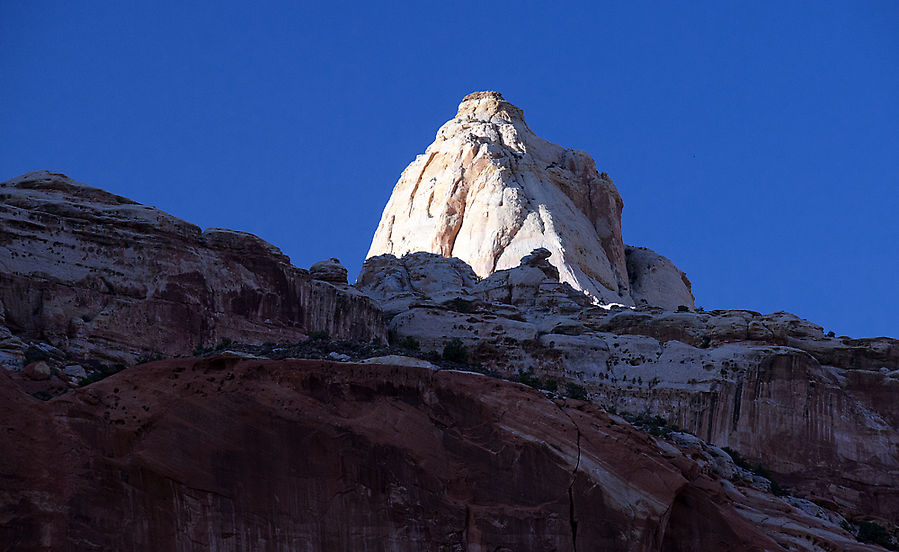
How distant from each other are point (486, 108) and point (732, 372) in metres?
50.7

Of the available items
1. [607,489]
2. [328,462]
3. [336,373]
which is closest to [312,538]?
[328,462]

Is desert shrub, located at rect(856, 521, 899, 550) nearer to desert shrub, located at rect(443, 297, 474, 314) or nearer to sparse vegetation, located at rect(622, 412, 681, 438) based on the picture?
sparse vegetation, located at rect(622, 412, 681, 438)

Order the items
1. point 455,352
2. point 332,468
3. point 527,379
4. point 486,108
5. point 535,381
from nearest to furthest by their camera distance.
→ 1. point 332,468
2. point 527,379
3. point 535,381
4. point 455,352
5. point 486,108

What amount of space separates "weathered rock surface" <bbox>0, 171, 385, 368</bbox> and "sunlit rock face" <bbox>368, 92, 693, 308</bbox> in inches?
1168

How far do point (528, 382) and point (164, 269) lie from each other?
1602cm

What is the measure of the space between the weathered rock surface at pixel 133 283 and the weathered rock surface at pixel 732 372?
22.5 feet

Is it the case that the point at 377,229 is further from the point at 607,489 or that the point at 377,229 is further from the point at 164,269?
the point at 607,489

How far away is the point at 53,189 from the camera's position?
Answer: 61.9 metres

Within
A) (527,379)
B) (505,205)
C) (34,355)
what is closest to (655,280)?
(505,205)

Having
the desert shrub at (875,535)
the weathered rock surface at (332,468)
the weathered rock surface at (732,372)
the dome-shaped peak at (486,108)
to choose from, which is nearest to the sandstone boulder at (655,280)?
the dome-shaped peak at (486,108)

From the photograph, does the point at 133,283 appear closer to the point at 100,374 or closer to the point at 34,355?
the point at 100,374

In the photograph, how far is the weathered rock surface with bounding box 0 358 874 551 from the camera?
131 feet

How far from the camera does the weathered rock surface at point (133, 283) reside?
54062 millimetres

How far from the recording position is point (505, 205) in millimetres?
96688
